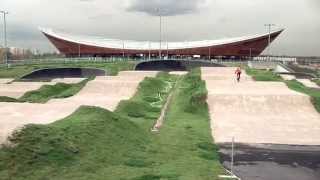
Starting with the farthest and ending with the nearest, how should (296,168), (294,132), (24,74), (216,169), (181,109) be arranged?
1. (24,74)
2. (181,109)
3. (294,132)
4. (296,168)
5. (216,169)

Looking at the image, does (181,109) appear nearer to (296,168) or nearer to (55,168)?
(296,168)

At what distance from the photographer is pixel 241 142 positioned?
27.2 m

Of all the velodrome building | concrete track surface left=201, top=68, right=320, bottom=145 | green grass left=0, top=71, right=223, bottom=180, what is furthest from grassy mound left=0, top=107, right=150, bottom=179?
the velodrome building

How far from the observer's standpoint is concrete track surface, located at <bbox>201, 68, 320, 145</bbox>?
2838 cm

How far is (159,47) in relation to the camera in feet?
411

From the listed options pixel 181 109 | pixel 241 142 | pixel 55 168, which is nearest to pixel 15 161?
pixel 55 168

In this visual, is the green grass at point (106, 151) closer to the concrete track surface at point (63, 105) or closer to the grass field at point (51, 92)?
the concrete track surface at point (63, 105)

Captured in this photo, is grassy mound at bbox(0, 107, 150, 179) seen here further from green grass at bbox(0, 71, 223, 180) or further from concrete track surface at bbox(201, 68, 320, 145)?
concrete track surface at bbox(201, 68, 320, 145)

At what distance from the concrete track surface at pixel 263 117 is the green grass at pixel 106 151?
1941 mm

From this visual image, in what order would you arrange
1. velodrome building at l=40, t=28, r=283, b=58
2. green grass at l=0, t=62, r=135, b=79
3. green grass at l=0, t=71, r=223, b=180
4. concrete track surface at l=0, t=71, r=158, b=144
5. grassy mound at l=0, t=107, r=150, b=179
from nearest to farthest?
1. grassy mound at l=0, t=107, r=150, b=179
2. green grass at l=0, t=71, r=223, b=180
3. concrete track surface at l=0, t=71, r=158, b=144
4. green grass at l=0, t=62, r=135, b=79
5. velodrome building at l=40, t=28, r=283, b=58

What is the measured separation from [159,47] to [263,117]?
9209cm

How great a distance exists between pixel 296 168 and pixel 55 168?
30.4 ft

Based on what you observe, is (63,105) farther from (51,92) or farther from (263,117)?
(51,92)

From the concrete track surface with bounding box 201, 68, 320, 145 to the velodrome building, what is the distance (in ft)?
247
